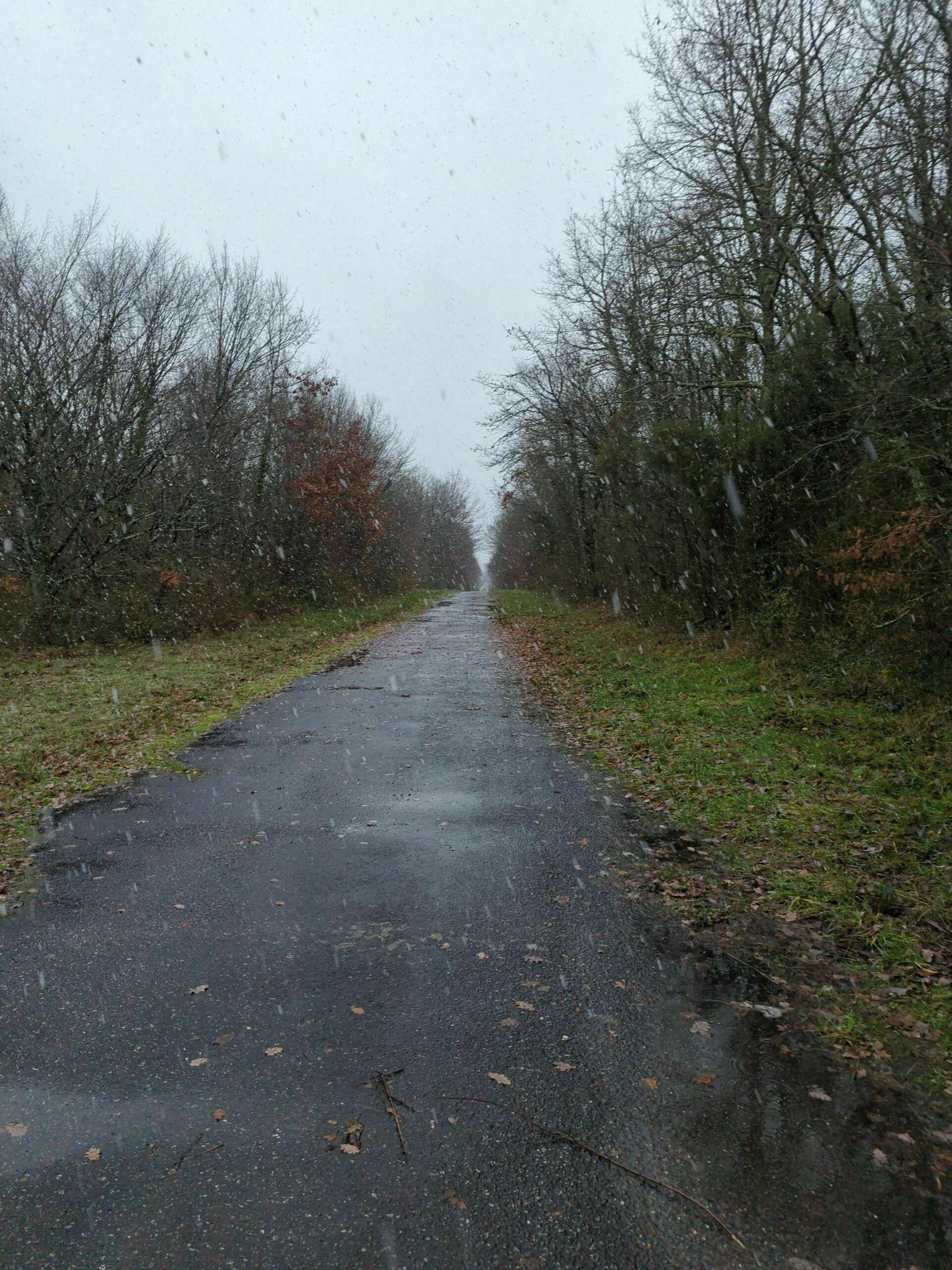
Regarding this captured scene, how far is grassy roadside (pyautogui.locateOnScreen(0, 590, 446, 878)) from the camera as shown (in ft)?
25.1

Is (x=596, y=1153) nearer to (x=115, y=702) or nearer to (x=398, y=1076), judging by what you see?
(x=398, y=1076)

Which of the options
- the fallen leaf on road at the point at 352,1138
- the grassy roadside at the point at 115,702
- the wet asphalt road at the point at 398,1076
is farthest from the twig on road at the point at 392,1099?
the grassy roadside at the point at 115,702

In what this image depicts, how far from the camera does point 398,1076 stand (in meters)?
3.25

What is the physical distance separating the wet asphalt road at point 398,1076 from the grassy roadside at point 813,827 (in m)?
0.47

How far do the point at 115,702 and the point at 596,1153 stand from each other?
10653mm

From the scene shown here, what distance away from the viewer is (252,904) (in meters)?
4.89

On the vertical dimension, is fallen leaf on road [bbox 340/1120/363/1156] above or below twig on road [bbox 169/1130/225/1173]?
below

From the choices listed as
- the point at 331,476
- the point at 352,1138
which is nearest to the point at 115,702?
the point at 352,1138

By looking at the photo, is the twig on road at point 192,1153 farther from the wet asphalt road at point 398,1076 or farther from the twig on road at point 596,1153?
the twig on road at point 596,1153

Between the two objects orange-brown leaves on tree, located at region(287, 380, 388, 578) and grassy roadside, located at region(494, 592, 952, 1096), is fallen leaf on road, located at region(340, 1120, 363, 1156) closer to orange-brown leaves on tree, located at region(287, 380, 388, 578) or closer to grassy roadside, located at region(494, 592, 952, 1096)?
grassy roadside, located at region(494, 592, 952, 1096)

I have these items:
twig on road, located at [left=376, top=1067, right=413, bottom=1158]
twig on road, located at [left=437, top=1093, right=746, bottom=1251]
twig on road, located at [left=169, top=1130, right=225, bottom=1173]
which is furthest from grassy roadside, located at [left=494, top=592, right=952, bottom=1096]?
twig on road, located at [left=169, top=1130, right=225, bottom=1173]

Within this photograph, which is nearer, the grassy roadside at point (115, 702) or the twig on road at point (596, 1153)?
the twig on road at point (596, 1153)

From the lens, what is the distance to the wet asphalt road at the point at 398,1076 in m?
2.51

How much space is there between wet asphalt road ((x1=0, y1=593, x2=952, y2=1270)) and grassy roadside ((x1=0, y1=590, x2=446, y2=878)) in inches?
61.9
